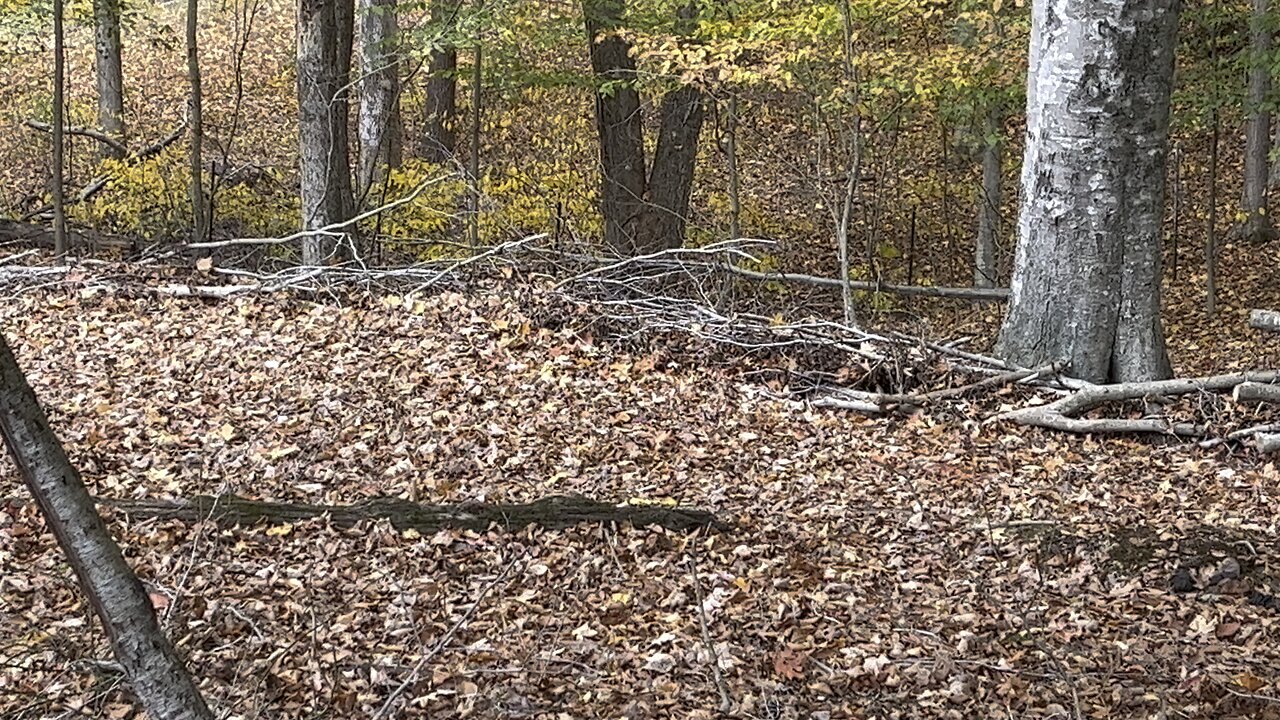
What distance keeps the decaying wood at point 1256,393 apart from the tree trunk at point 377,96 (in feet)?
30.2

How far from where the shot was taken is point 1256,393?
668 cm

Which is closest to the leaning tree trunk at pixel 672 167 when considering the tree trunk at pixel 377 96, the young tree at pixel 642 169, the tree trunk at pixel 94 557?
the young tree at pixel 642 169

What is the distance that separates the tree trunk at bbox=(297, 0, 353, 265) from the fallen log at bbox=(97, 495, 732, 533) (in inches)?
188

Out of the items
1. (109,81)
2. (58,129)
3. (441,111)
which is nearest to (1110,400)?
(58,129)

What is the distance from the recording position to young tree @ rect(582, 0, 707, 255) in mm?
12891

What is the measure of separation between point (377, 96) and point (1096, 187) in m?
10.1

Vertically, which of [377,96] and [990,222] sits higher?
[377,96]

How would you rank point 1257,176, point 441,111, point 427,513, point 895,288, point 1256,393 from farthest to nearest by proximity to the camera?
point 1257,176 < point 441,111 < point 895,288 < point 1256,393 < point 427,513

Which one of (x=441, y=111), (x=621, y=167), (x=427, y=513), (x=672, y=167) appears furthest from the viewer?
(x=441, y=111)

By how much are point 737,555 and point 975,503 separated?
146cm

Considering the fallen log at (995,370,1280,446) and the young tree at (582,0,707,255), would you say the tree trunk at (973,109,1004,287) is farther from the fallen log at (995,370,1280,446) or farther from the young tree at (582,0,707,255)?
the fallen log at (995,370,1280,446)

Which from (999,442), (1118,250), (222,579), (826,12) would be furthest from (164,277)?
(1118,250)

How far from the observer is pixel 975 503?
587 centimetres

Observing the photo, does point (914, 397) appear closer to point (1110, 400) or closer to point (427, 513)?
point (1110, 400)
